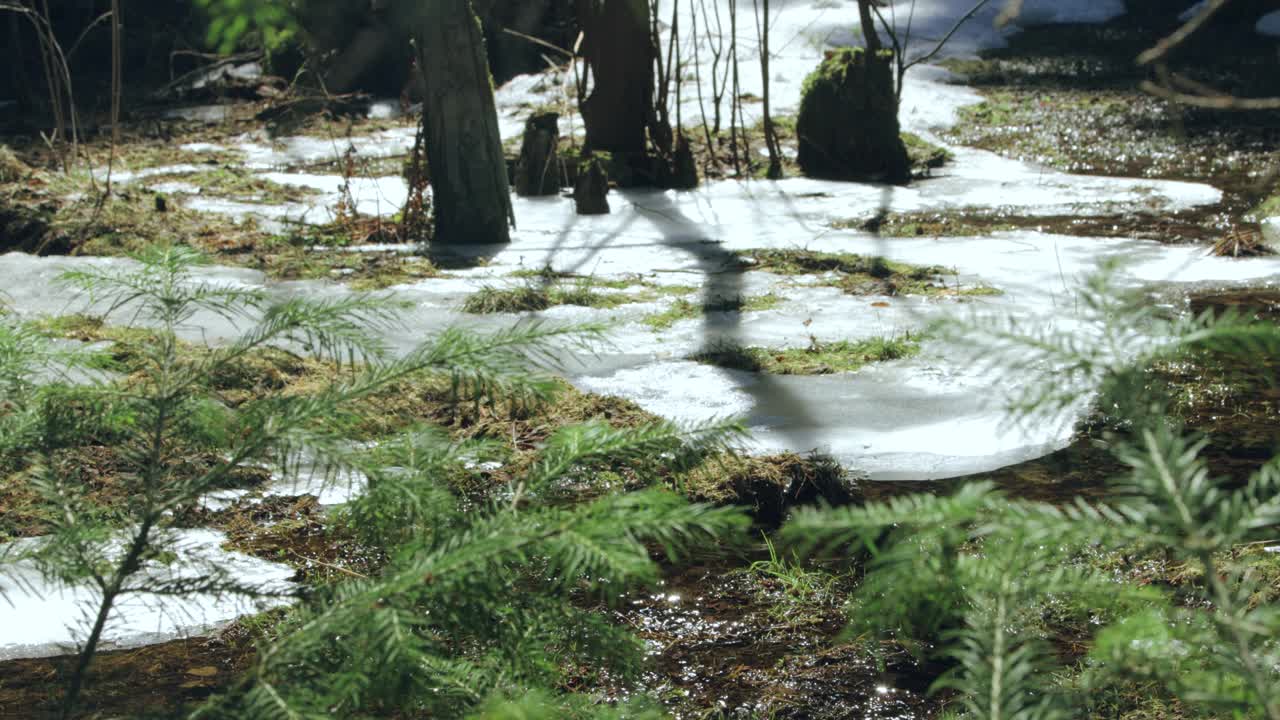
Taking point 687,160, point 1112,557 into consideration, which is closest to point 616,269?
point 687,160

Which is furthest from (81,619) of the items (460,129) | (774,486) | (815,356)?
(460,129)

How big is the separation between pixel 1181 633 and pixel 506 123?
388 inches

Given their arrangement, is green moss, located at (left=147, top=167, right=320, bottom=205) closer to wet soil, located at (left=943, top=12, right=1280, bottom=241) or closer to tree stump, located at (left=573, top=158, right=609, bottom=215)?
tree stump, located at (left=573, top=158, right=609, bottom=215)

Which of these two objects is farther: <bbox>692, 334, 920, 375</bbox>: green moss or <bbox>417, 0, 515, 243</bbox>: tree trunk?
<bbox>417, 0, 515, 243</bbox>: tree trunk

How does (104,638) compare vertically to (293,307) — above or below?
below

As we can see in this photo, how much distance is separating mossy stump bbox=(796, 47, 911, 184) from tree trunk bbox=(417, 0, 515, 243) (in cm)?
285

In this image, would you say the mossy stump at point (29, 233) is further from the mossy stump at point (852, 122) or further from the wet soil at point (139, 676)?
the mossy stump at point (852, 122)

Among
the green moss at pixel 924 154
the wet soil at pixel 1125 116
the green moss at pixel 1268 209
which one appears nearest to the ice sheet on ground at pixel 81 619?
the wet soil at pixel 1125 116

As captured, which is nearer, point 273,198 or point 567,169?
point 273,198

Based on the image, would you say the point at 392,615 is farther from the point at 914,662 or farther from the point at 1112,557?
the point at 1112,557

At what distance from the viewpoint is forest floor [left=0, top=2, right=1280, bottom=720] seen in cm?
244

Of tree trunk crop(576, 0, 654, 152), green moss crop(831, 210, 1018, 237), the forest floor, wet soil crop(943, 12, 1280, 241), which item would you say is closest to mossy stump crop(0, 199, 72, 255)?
the forest floor

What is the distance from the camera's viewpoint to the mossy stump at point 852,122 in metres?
8.15

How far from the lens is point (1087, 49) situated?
13.2 metres
